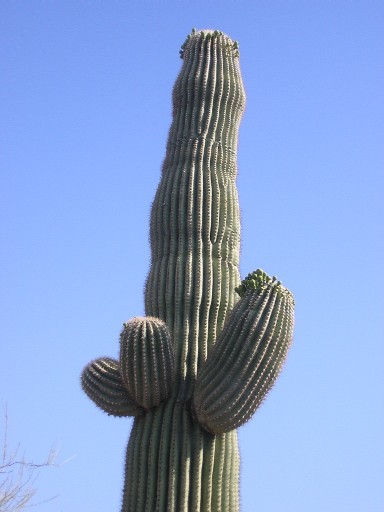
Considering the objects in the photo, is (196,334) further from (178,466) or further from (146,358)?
(178,466)

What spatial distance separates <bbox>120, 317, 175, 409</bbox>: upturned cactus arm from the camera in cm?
834

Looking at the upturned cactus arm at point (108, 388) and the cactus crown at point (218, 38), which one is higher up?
the cactus crown at point (218, 38)

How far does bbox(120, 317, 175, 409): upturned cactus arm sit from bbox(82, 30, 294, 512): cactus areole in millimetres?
11

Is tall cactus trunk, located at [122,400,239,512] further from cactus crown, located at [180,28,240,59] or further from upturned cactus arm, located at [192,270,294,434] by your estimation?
cactus crown, located at [180,28,240,59]

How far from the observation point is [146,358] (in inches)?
331

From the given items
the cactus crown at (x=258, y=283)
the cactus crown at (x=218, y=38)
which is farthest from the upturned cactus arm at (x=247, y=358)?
the cactus crown at (x=218, y=38)

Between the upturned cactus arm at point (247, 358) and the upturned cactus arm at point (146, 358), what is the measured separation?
380 millimetres

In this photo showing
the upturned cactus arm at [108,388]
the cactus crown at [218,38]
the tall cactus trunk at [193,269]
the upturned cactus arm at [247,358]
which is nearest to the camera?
the upturned cactus arm at [247,358]

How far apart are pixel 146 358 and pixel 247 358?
2.96 feet

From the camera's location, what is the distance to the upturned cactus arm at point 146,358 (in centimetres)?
834

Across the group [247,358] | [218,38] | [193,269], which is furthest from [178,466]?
[218,38]

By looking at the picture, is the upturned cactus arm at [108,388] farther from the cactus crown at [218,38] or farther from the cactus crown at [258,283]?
the cactus crown at [218,38]

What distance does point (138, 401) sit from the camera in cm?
862

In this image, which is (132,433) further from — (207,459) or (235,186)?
(235,186)
